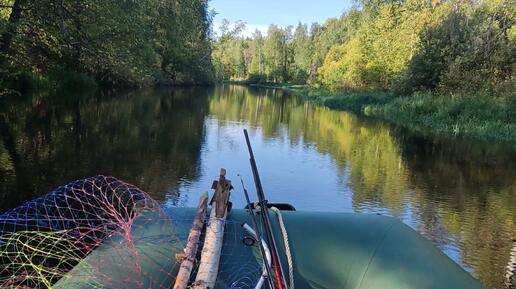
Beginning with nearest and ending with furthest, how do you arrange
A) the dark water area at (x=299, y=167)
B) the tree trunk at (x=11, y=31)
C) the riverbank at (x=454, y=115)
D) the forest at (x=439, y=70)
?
Result: the dark water area at (x=299, y=167) < the tree trunk at (x=11, y=31) < the riverbank at (x=454, y=115) < the forest at (x=439, y=70)

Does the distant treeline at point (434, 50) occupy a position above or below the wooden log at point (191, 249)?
above

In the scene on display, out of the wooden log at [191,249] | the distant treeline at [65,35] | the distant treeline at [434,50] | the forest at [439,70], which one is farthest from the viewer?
the distant treeline at [434,50]

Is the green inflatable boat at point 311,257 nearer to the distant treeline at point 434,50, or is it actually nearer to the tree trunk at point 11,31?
the tree trunk at point 11,31

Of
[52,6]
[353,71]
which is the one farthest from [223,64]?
[52,6]

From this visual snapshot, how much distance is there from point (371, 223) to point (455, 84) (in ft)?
62.8

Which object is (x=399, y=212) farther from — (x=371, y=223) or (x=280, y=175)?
(x=371, y=223)

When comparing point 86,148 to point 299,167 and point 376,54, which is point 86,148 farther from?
point 376,54

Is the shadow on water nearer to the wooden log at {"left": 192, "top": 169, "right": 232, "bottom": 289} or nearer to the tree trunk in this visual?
the tree trunk

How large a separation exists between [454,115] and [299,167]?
422 inches

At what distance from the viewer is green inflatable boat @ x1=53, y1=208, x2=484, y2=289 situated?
2.74m

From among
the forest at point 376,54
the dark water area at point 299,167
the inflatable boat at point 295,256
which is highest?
the forest at point 376,54

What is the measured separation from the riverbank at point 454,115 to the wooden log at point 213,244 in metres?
13.2

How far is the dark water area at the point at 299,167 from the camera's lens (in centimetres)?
611

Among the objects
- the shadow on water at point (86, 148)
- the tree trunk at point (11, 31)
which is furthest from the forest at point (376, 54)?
the shadow on water at point (86, 148)
